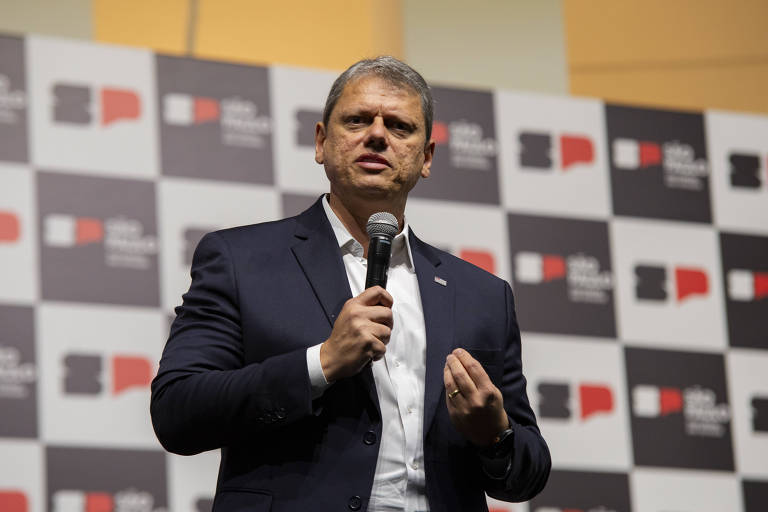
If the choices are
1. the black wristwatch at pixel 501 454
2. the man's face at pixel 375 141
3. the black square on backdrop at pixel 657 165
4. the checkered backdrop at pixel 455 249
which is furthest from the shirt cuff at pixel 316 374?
the black square on backdrop at pixel 657 165

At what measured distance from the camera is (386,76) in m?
2.24

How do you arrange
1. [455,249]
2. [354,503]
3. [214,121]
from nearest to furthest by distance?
1. [354,503]
2. [214,121]
3. [455,249]

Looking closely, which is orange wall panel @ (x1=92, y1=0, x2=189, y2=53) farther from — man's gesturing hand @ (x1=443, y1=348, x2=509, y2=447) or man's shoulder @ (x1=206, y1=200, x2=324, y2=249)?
man's gesturing hand @ (x1=443, y1=348, x2=509, y2=447)

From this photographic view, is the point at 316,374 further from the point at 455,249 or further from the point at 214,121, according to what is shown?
the point at 455,249

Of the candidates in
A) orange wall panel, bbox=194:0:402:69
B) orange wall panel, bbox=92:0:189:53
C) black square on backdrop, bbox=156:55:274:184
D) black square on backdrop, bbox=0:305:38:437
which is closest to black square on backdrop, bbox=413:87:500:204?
orange wall panel, bbox=194:0:402:69

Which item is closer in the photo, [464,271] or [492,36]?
[464,271]

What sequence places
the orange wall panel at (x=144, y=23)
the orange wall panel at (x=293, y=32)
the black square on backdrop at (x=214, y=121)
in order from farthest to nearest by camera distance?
the orange wall panel at (x=293, y=32) → the orange wall panel at (x=144, y=23) → the black square on backdrop at (x=214, y=121)

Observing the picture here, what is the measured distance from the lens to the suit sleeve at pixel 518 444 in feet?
6.48

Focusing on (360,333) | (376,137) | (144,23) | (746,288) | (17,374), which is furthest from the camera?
(746,288)

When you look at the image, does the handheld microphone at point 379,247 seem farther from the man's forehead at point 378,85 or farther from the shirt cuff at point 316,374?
the man's forehead at point 378,85

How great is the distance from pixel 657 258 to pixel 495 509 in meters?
1.26

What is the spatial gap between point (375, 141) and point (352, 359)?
0.56 meters

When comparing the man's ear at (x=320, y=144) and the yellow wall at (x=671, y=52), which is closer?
the man's ear at (x=320, y=144)

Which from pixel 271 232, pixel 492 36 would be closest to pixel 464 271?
pixel 271 232
